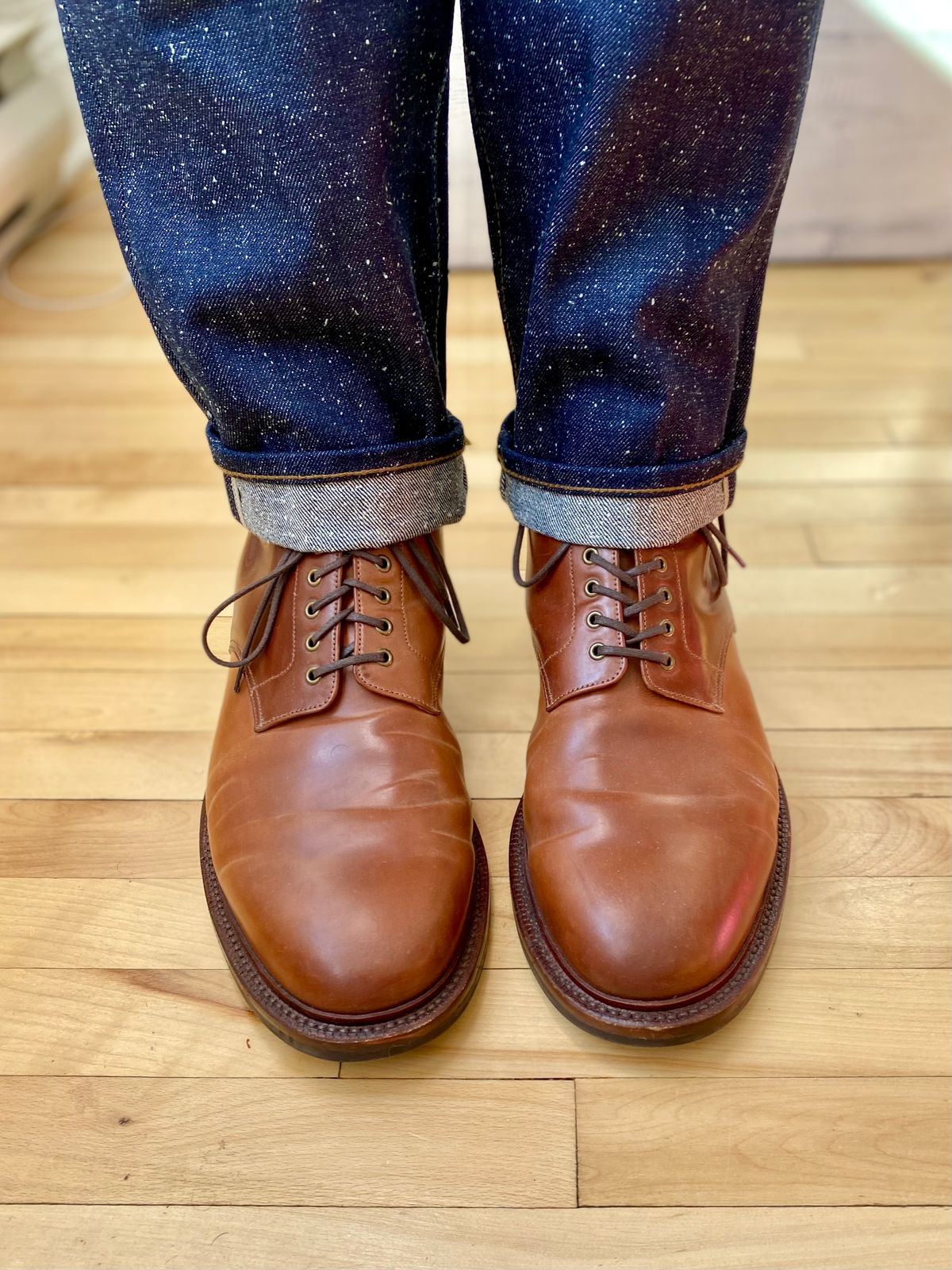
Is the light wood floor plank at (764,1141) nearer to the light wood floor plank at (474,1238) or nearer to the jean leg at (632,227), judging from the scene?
the light wood floor plank at (474,1238)

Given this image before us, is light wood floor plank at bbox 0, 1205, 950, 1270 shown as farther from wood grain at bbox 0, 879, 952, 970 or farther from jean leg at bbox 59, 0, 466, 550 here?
jean leg at bbox 59, 0, 466, 550

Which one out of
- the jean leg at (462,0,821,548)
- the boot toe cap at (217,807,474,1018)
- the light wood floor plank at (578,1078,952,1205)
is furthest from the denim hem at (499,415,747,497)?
the light wood floor plank at (578,1078,952,1205)

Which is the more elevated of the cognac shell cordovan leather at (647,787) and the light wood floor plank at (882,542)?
the cognac shell cordovan leather at (647,787)

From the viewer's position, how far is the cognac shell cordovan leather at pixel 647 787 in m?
0.60

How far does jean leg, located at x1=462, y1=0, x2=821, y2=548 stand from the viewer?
1.72 ft

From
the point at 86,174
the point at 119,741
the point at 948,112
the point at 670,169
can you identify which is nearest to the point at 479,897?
the point at 119,741

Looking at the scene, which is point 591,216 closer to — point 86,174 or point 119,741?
point 119,741

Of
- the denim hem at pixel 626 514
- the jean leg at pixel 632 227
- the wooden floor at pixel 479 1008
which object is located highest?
the jean leg at pixel 632 227

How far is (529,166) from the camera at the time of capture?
61 cm

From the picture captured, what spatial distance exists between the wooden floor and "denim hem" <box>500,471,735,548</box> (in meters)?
0.23

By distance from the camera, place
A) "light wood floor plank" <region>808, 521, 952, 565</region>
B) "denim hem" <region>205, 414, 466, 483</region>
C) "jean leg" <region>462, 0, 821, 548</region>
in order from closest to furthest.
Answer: "jean leg" <region>462, 0, 821, 548</region>, "denim hem" <region>205, 414, 466, 483</region>, "light wood floor plank" <region>808, 521, 952, 565</region>

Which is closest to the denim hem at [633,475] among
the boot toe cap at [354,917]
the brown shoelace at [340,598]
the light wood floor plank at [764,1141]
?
the brown shoelace at [340,598]

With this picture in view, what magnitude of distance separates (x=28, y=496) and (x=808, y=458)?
0.93 metres

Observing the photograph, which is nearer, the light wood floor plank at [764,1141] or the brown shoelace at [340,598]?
the light wood floor plank at [764,1141]
